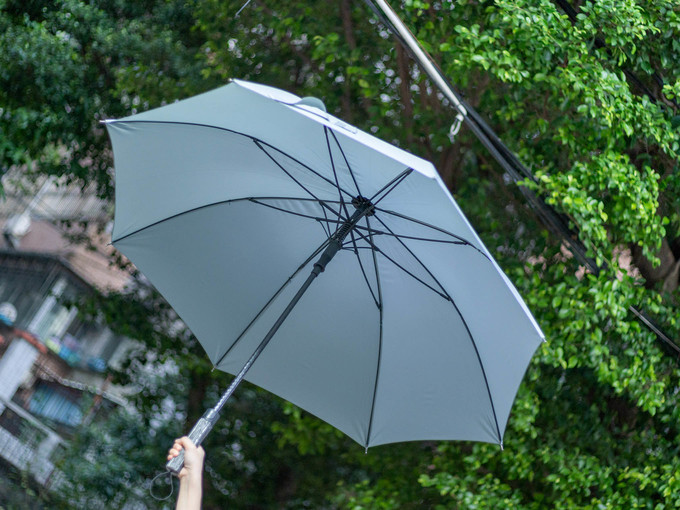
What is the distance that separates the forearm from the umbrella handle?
0.31 ft

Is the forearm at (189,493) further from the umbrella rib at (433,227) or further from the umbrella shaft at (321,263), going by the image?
the umbrella rib at (433,227)

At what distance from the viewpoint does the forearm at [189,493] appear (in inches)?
85.4

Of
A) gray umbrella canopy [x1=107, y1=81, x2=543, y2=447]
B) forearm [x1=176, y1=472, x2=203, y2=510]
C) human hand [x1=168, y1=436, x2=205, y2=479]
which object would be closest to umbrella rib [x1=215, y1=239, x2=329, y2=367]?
gray umbrella canopy [x1=107, y1=81, x2=543, y2=447]

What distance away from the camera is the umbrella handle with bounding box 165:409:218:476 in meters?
2.34

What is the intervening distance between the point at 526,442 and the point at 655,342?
116 centimetres

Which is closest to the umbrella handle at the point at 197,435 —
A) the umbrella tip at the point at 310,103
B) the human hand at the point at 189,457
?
the human hand at the point at 189,457

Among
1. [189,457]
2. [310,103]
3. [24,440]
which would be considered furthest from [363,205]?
[24,440]

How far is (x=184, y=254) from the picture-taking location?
12.3 feet

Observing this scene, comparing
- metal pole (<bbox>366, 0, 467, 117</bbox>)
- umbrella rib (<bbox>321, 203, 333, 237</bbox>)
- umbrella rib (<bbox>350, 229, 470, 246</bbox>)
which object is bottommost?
umbrella rib (<bbox>350, 229, 470, 246</bbox>)

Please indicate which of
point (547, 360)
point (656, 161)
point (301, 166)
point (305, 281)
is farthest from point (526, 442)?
point (301, 166)

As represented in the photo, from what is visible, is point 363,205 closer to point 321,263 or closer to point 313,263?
point 321,263

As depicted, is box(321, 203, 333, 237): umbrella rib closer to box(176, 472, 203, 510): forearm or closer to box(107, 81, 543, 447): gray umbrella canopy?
box(107, 81, 543, 447): gray umbrella canopy

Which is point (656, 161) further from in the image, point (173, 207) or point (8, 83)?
point (8, 83)

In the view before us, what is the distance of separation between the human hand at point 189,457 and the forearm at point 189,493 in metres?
0.01
